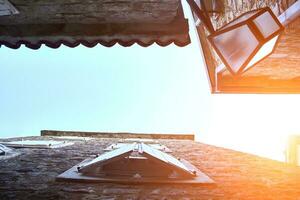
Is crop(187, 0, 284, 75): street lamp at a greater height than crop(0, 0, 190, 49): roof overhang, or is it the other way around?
crop(0, 0, 190, 49): roof overhang

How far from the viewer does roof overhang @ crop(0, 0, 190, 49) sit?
9.35 feet

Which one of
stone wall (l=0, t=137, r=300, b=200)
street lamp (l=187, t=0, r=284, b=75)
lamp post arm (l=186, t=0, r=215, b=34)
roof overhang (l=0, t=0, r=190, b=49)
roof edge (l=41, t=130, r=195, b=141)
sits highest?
roof overhang (l=0, t=0, r=190, b=49)

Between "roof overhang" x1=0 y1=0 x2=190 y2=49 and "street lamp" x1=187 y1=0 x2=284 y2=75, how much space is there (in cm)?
103

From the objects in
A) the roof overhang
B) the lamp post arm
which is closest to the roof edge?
the roof overhang

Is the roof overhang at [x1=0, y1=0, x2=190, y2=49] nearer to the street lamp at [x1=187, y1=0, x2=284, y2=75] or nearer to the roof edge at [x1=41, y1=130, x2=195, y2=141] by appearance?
the street lamp at [x1=187, y1=0, x2=284, y2=75]

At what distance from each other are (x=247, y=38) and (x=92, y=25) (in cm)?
187

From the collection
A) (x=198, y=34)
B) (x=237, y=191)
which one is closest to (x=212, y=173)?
(x=237, y=191)

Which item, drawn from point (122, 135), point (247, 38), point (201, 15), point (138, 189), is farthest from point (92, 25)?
point (122, 135)

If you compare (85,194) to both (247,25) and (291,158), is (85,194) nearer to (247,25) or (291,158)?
(247,25)

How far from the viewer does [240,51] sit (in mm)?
1854

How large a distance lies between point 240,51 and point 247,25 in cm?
17

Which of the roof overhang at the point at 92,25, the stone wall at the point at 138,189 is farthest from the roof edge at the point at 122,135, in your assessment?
the stone wall at the point at 138,189

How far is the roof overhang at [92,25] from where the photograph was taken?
9.35 ft

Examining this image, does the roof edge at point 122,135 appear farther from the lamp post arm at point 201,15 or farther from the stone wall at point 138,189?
the lamp post arm at point 201,15
